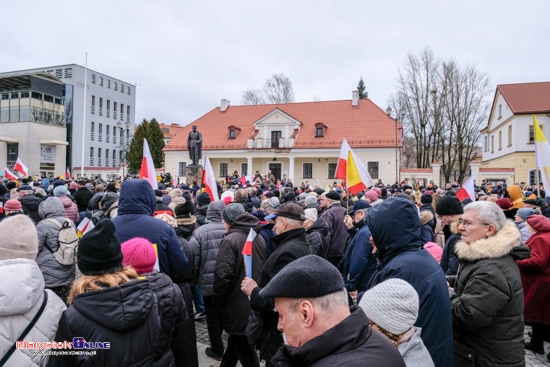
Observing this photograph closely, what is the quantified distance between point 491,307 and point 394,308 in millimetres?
1148

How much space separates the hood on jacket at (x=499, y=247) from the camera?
8.79 ft

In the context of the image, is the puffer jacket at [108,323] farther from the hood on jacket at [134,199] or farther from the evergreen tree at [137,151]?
the evergreen tree at [137,151]

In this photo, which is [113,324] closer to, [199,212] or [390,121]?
[199,212]

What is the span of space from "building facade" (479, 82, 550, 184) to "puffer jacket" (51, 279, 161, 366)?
3032 cm

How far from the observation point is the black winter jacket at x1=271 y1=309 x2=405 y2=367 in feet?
4.41

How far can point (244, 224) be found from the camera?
409 cm

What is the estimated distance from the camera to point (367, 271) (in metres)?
4.09

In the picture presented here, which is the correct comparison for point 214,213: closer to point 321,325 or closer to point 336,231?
point 336,231

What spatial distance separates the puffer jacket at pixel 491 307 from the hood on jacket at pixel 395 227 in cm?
53

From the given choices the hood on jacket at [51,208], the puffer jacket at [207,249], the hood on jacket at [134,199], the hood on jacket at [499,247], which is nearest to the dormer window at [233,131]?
the hood on jacket at [51,208]

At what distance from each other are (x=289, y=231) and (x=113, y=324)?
1673 millimetres

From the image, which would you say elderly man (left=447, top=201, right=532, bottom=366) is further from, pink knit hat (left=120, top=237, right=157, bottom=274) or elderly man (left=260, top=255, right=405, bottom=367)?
pink knit hat (left=120, top=237, right=157, bottom=274)

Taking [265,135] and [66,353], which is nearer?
[66,353]

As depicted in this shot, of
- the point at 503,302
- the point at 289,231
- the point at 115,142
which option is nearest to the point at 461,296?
the point at 503,302
